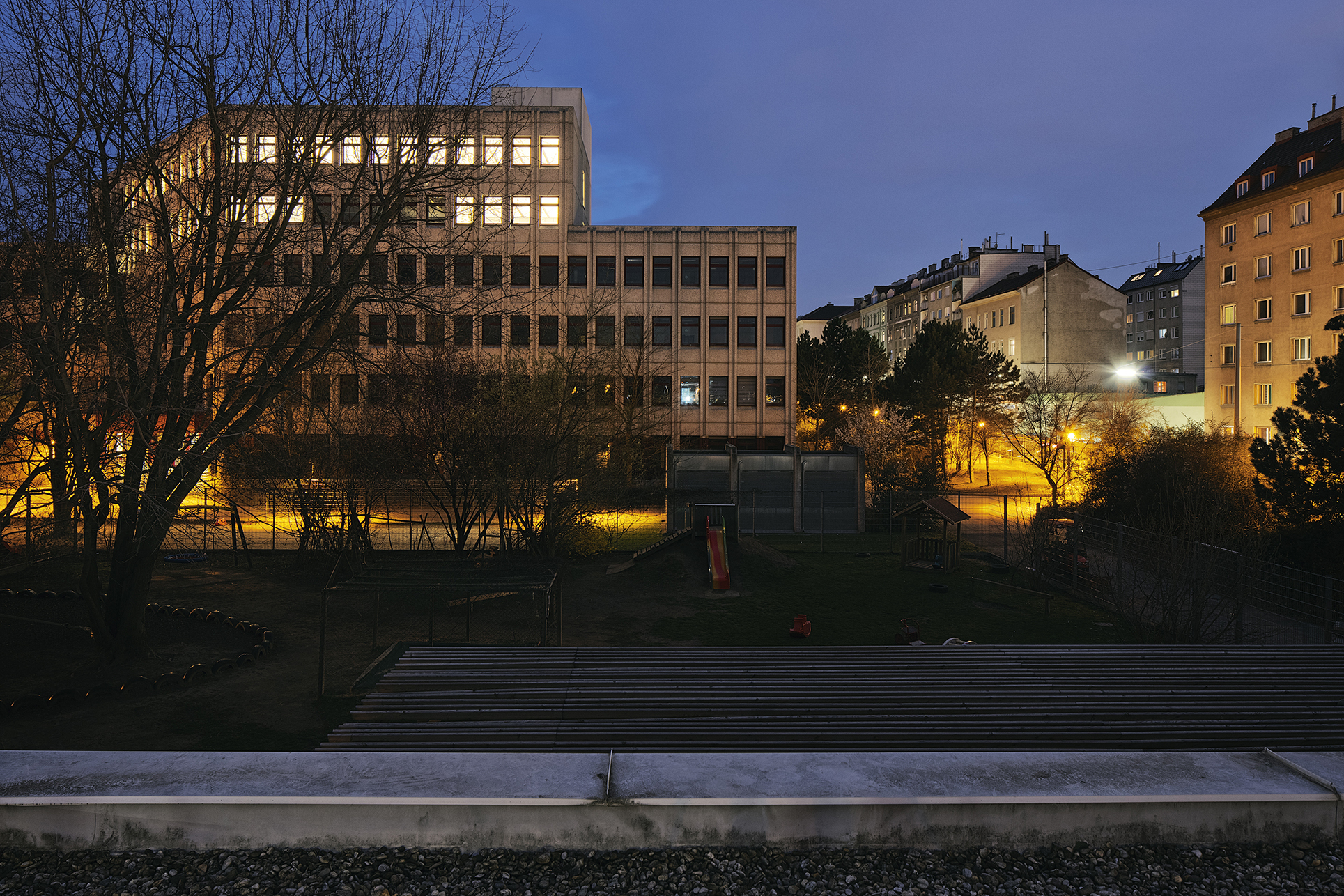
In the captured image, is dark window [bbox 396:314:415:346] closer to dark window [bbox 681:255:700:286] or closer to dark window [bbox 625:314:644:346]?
dark window [bbox 625:314:644:346]

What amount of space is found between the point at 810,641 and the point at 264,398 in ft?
31.0

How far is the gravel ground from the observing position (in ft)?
14.7

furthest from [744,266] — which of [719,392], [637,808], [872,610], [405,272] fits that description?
[637,808]

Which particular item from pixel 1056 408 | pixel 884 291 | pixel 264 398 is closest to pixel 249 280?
pixel 264 398

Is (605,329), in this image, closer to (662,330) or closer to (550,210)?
(662,330)

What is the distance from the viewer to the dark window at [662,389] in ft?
152

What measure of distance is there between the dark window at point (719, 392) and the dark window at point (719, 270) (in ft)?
17.1

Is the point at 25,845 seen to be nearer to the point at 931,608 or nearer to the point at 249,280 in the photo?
the point at 249,280

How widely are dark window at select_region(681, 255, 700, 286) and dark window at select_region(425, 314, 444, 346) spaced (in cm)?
3084

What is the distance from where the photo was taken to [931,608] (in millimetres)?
17328

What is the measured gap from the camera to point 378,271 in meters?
13.8

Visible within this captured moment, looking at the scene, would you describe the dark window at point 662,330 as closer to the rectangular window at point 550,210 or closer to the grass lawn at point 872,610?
the rectangular window at point 550,210

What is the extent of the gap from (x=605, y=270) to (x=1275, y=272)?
122 ft

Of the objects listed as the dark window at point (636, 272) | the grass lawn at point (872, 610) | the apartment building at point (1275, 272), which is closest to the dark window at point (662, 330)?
the dark window at point (636, 272)
